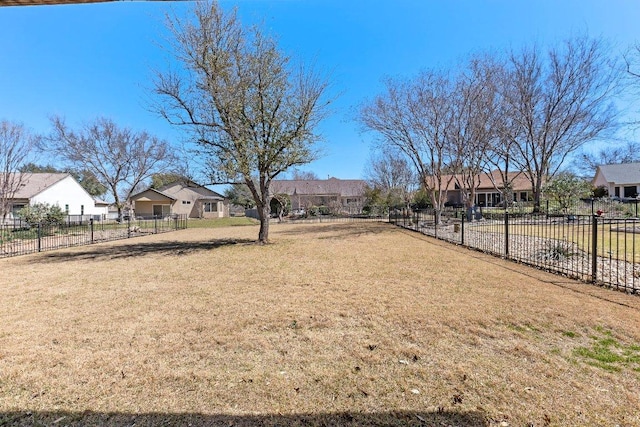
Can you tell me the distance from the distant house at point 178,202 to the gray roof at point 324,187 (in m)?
11.4

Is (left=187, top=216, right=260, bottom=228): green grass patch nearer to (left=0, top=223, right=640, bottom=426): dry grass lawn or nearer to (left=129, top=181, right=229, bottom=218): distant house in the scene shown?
(left=129, top=181, right=229, bottom=218): distant house

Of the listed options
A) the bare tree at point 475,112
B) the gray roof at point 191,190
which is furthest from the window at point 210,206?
the bare tree at point 475,112

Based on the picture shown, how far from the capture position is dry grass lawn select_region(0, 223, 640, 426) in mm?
2166

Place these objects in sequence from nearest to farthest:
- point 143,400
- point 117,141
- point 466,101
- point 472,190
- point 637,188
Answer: point 143,400
point 466,101
point 472,190
point 117,141
point 637,188

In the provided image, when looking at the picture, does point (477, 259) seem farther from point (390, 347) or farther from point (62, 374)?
→ point (62, 374)

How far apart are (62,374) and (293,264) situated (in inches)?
215

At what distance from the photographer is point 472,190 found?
2066 centimetres

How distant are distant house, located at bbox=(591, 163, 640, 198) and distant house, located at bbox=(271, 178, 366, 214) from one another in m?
29.7

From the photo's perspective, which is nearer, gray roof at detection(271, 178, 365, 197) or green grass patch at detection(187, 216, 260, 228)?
green grass patch at detection(187, 216, 260, 228)

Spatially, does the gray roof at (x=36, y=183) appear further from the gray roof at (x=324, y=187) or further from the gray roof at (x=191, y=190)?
the gray roof at (x=324, y=187)

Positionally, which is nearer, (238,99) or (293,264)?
(293,264)

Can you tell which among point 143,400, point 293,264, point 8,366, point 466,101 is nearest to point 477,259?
point 293,264

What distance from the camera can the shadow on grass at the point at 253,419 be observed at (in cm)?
203

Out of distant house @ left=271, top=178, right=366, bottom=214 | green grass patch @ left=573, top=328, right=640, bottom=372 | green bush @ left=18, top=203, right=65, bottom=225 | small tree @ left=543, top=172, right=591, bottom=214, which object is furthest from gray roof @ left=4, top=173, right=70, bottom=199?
small tree @ left=543, top=172, right=591, bottom=214
